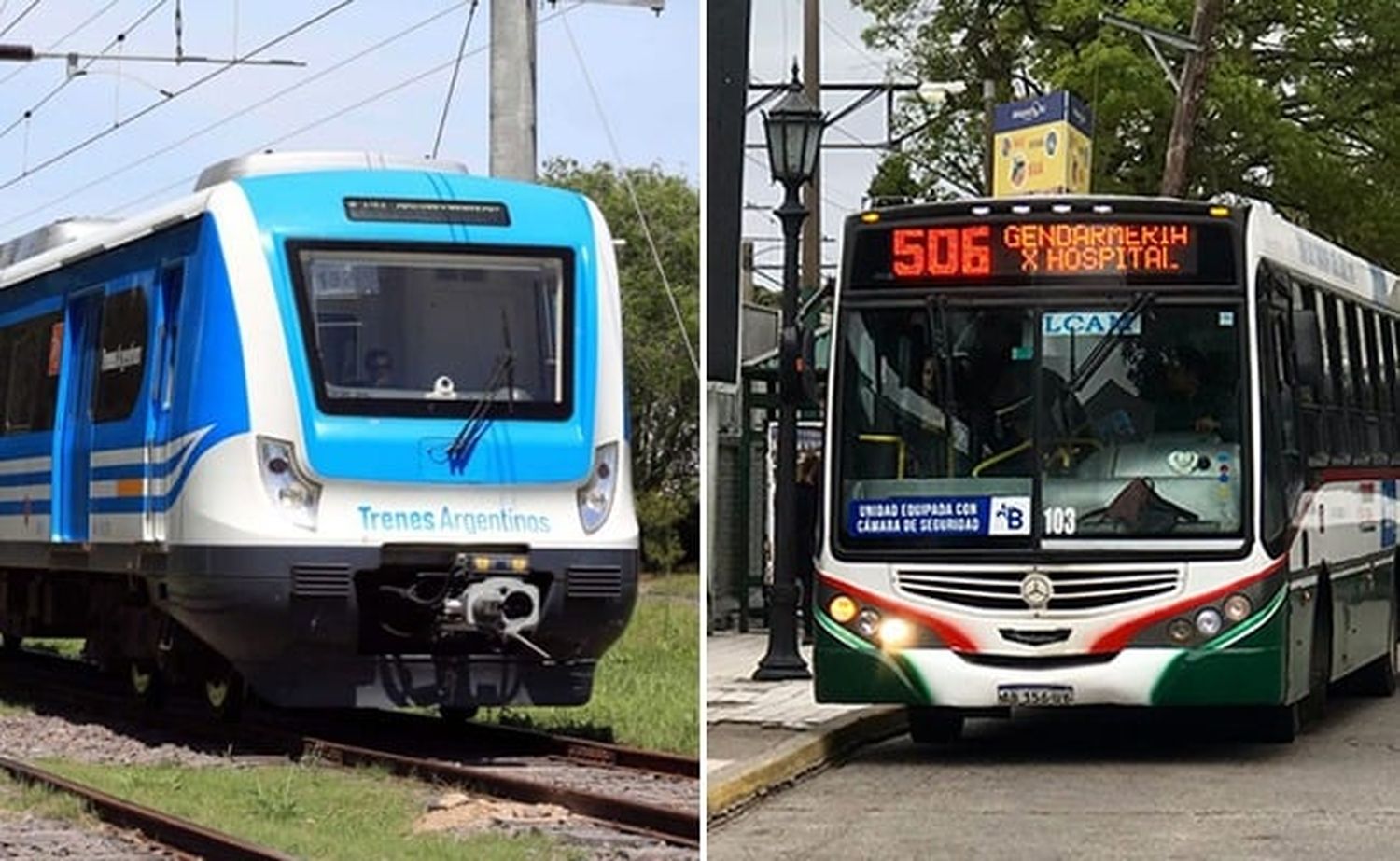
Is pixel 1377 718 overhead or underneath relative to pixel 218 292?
underneath

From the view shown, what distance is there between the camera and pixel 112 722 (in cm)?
1802

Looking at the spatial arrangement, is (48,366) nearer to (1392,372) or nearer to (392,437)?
(392,437)

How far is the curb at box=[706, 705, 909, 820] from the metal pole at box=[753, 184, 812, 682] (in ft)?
6.32

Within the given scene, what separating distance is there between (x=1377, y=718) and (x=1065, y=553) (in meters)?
4.43

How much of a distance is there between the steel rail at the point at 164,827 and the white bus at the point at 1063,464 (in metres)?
4.21

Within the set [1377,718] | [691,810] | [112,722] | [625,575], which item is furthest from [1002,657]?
[112,722]

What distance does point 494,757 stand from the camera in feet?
49.6

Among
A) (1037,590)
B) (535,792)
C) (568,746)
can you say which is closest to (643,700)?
(568,746)

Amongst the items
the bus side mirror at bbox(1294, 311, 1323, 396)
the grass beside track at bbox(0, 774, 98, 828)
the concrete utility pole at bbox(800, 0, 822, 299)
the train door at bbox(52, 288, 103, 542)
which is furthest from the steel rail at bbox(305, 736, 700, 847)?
the concrete utility pole at bbox(800, 0, 822, 299)

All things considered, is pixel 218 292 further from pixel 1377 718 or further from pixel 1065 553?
pixel 1377 718

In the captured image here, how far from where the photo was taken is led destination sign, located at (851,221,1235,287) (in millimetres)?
15203

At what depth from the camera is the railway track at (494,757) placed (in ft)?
40.2

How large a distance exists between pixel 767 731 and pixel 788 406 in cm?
366

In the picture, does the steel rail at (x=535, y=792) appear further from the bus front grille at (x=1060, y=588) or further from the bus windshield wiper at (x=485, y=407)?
the bus front grille at (x=1060, y=588)
